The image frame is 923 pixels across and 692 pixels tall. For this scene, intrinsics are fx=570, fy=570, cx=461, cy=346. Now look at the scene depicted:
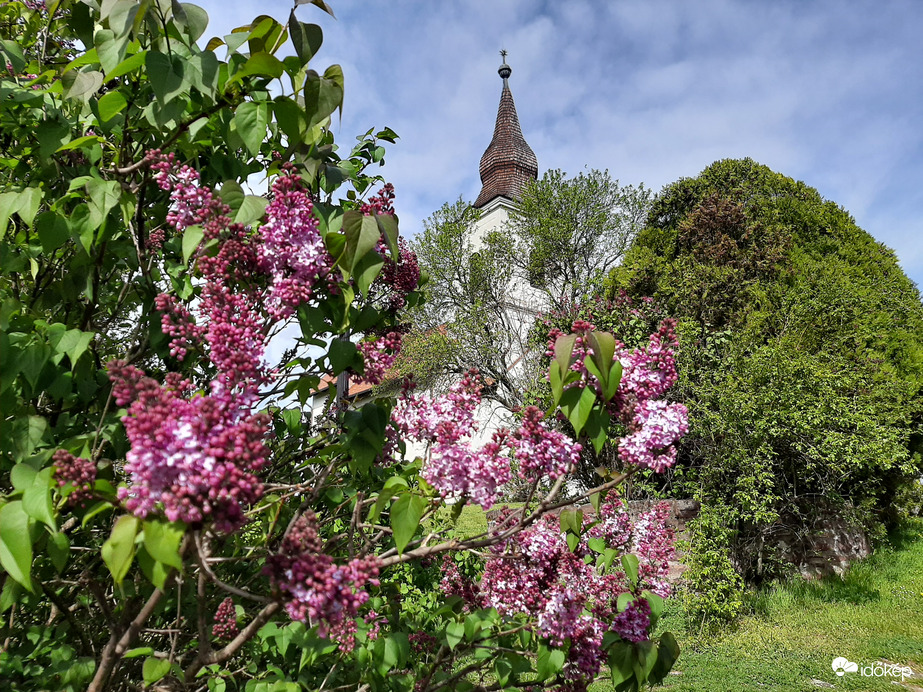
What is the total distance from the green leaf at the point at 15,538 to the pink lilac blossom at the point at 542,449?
99 cm

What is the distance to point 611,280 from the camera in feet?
38.6

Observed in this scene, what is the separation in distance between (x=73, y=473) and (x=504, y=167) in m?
25.9

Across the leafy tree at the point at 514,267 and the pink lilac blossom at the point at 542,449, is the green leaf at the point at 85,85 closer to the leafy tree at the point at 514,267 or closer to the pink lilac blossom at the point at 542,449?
the pink lilac blossom at the point at 542,449

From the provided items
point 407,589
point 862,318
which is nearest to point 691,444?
point 862,318

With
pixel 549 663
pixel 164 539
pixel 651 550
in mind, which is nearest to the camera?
pixel 164 539

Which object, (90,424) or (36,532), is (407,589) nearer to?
(90,424)

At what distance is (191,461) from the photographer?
2.81 feet

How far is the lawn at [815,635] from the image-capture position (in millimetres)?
5000

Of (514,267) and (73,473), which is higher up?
(514,267)

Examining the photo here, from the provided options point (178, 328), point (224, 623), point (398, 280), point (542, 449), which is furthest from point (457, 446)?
point (224, 623)

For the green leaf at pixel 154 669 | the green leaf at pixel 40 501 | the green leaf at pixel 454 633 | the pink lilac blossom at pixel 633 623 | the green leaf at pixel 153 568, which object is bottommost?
the pink lilac blossom at pixel 633 623

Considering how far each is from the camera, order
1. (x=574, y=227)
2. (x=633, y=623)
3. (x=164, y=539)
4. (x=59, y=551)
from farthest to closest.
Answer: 1. (x=574, y=227)
2. (x=633, y=623)
3. (x=59, y=551)
4. (x=164, y=539)

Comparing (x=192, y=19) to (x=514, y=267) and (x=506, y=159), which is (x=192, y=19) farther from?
(x=506, y=159)

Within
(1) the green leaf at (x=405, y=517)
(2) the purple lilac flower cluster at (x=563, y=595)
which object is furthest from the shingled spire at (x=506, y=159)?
(1) the green leaf at (x=405, y=517)
